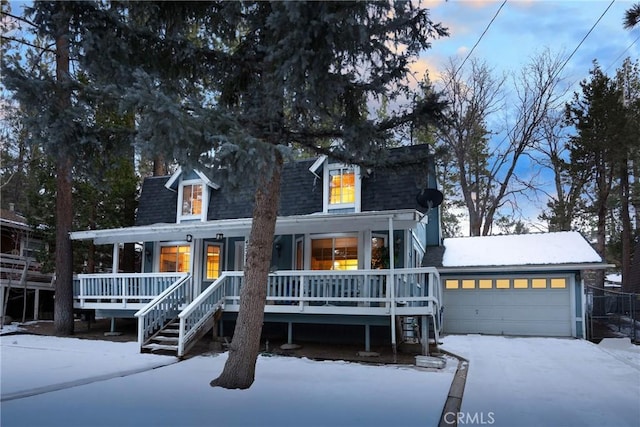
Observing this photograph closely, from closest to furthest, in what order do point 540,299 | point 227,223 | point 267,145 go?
point 267,145 < point 227,223 < point 540,299

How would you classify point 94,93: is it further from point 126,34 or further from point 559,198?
point 559,198

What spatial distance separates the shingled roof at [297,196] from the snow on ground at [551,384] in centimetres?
396

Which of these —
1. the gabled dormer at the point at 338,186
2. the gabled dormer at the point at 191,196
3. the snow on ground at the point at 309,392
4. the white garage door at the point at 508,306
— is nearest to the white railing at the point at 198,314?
the snow on ground at the point at 309,392

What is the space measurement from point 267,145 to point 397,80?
2902 mm

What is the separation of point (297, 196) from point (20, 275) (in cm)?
1041

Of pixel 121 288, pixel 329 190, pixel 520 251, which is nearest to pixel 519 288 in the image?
pixel 520 251

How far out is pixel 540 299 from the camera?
14.6m

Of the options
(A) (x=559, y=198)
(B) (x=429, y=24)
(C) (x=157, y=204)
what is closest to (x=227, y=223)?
(C) (x=157, y=204)

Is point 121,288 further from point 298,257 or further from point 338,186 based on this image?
point 338,186

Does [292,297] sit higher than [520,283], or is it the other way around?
[520,283]

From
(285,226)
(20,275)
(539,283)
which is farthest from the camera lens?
(20,275)

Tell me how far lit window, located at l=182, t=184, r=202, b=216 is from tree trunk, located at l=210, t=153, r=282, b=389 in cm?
813

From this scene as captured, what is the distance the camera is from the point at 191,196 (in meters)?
14.9

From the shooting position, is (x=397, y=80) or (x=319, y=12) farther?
(x=397, y=80)
